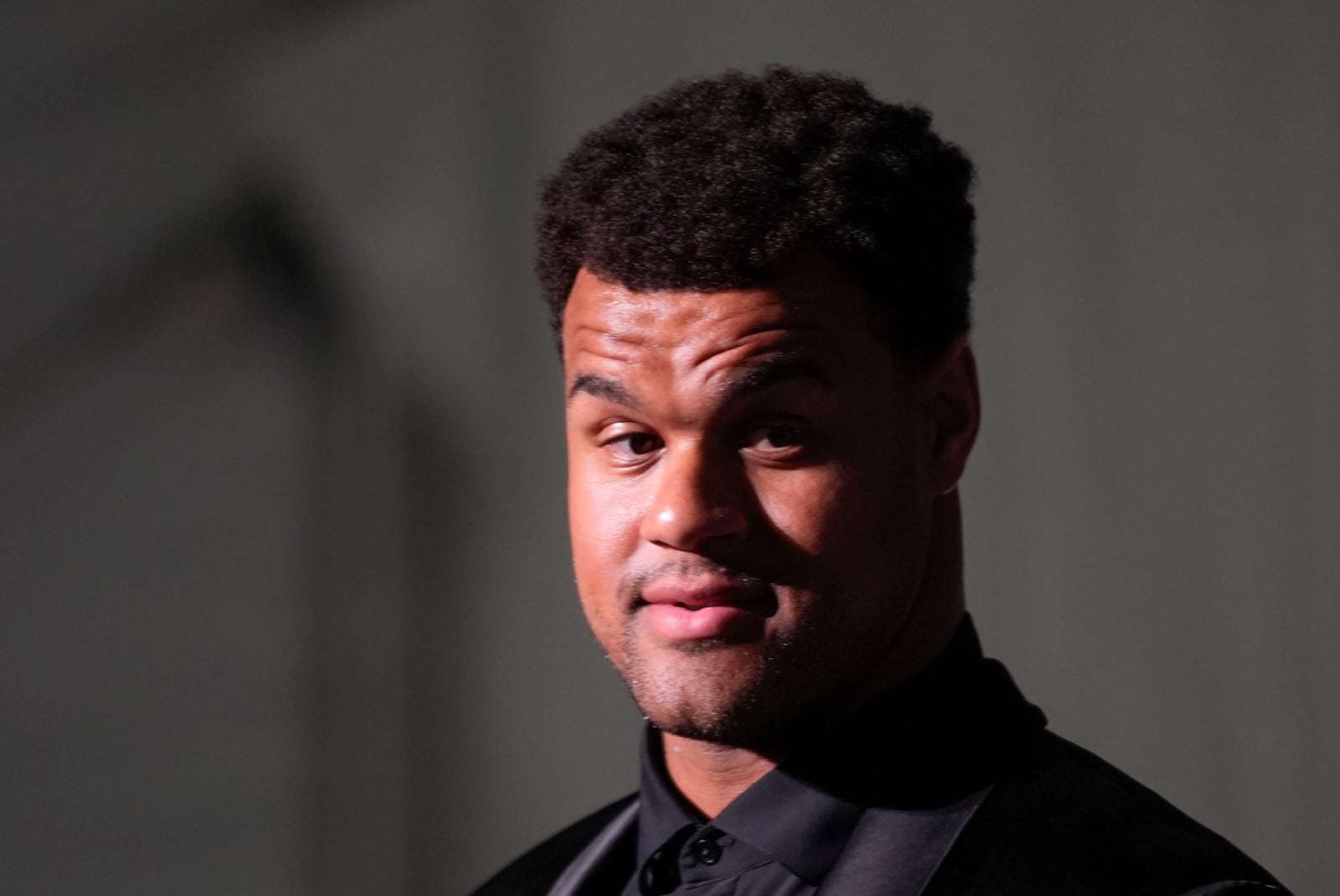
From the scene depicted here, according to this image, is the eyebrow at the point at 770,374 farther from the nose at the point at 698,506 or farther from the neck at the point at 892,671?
the neck at the point at 892,671

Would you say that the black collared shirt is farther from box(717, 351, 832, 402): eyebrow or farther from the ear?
box(717, 351, 832, 402): eyebrow

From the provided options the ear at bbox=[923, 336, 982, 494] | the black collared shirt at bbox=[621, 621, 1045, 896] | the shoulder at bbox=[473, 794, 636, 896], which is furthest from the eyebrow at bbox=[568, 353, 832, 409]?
the shoulder at bbox=[473, 794, 636, 896]

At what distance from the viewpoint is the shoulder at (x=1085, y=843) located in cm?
95

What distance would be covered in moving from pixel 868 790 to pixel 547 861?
40cm

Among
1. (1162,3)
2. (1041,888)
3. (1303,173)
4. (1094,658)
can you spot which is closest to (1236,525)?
(1094,658)

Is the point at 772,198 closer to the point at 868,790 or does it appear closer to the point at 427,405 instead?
the point at 868,790

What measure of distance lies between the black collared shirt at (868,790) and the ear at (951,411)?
0.11 meters

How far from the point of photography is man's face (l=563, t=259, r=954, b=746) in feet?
3.24

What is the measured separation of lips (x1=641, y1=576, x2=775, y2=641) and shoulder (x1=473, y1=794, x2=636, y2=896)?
33 cm

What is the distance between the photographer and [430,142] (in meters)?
1.92

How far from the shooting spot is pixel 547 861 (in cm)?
133

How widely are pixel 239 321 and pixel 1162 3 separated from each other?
3.53 ft

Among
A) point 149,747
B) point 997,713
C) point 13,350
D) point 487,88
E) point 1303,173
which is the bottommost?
point 149,747

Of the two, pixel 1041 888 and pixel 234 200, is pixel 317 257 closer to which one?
pixel 234 200
